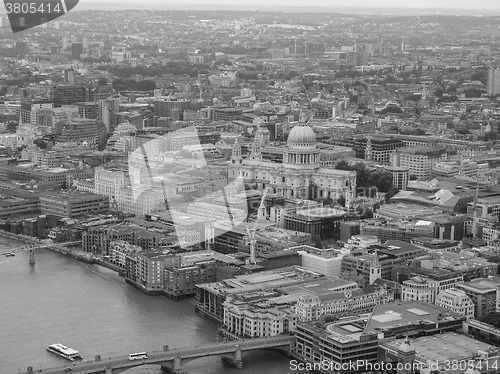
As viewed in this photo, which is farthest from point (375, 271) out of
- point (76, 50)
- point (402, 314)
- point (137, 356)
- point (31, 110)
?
point (76, 50)

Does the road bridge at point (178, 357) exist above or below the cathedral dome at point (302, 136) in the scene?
below

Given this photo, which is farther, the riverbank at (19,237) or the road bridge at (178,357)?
the riverbank at (19,237)

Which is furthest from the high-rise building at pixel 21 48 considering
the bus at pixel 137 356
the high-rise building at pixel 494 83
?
the bus at pixel 137 356

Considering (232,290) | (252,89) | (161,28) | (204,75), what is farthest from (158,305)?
(161,28)

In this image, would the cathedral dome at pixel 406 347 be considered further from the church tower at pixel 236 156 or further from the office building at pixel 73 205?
the church tower at pixel 236 156

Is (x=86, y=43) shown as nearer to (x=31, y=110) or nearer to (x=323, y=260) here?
(x=31, y=110)

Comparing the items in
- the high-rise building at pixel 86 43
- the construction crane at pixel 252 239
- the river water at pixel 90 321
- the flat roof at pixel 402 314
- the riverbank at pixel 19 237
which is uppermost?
the high-rise building at pixel 86 43
